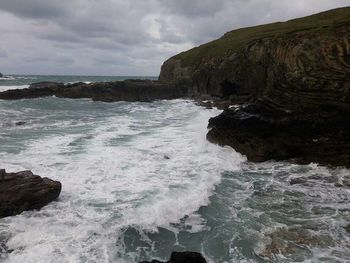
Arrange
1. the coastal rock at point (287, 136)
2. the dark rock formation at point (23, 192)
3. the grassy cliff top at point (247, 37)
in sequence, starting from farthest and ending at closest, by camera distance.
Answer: the grassy cliff top at point (247, 37) → the coastal rock at point (287, 136) → the dark rock formation at point (23, 192)

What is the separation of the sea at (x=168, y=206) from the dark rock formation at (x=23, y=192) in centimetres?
32

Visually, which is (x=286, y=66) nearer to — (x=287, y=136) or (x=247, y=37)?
(x=287, y=136)

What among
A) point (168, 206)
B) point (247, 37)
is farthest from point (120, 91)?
point (168, 206)

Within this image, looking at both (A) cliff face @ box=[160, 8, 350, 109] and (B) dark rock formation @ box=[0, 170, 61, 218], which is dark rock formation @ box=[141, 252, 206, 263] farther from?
(A) cliff face @ box=[160, 8, 350, 109]

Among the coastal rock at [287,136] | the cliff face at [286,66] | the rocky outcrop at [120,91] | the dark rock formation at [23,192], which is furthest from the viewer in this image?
the rocky outcrop at [120,91]

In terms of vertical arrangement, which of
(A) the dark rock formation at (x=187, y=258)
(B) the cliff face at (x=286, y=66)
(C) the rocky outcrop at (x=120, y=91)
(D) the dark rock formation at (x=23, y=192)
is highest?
(B) the cliff face at (x=286, y=66)

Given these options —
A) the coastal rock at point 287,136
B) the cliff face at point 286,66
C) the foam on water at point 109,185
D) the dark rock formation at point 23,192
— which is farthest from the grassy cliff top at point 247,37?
the dark rock formation at point 23,192

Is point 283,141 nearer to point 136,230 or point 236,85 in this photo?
point 136,230

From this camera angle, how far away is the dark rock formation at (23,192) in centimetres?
1395

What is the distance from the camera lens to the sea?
1211 centimetres

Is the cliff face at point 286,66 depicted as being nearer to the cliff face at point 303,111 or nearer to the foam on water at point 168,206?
the cliff face at point 303,111

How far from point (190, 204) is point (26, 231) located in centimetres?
583

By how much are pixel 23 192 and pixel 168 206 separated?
5.02 meters

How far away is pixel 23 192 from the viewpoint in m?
14.4
